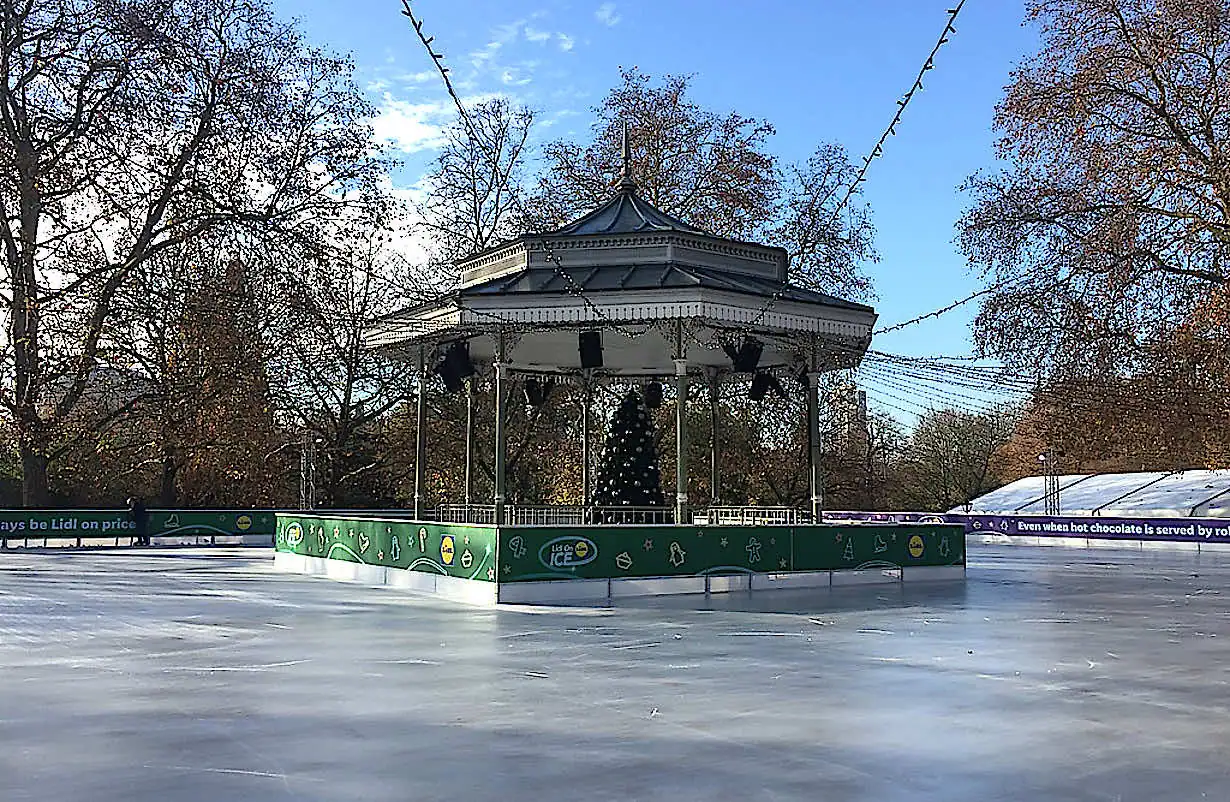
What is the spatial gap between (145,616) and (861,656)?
8.71 meters

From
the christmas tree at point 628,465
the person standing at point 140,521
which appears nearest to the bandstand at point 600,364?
the christmas tree at point 628,465

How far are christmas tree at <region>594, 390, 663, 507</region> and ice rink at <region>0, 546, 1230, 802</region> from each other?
18.2 feet

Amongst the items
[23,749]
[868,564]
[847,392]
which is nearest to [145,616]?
[23,749]

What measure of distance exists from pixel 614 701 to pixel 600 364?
12.3 metres

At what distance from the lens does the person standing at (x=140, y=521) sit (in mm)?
31266

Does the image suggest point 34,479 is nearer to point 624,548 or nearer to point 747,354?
point 624,548

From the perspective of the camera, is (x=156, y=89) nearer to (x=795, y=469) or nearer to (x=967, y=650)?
(x=795, y=469)

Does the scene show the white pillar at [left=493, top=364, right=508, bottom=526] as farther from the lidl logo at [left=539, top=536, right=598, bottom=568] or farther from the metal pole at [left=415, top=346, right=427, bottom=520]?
the metal pole at [left=415, top=346, right=427, bottom=520]

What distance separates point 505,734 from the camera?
714 centimetres

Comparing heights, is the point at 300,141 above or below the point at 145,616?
above

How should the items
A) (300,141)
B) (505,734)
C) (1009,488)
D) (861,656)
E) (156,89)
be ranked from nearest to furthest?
1. (505,734)
2. (861,656)
3. (156,89)
4. (300,141)
5. (1009,488)

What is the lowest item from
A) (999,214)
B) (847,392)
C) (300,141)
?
(847,392)

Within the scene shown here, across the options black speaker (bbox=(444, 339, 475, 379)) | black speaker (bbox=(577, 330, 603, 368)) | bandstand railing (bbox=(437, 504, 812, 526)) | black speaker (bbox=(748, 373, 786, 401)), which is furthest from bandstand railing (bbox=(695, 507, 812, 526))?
black speaker (bbox=(444, 339, 475, 379))

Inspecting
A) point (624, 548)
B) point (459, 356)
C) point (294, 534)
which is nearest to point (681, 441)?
point (624, 548)
